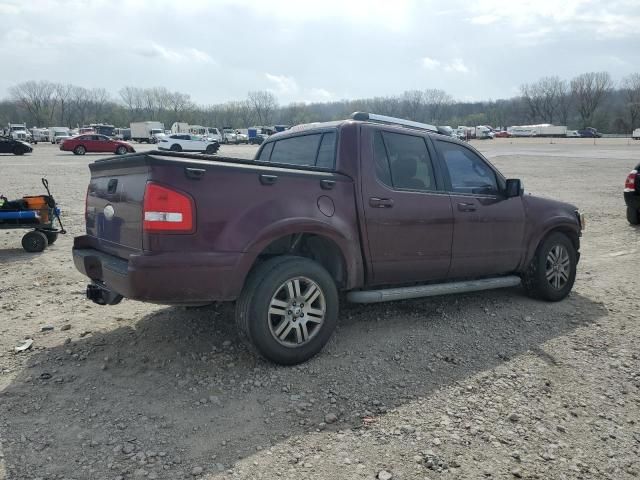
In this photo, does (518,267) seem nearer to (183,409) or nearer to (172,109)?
(183,409)

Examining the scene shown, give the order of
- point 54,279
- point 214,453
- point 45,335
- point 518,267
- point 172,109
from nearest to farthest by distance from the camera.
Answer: point 214,453
point 45,335
point 518,267
point 54,279
point 172,109

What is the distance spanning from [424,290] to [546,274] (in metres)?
1.80

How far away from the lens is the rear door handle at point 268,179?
361 centimetres

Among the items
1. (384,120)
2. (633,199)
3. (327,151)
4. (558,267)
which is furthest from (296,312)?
(633,199)

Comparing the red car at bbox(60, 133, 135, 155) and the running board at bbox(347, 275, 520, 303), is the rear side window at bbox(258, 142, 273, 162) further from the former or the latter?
the red car at bbox(60, 133, 135, 155)

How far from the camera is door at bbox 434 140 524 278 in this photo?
4.82 metres

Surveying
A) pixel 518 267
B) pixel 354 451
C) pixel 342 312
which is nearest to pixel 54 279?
pixel 342 312

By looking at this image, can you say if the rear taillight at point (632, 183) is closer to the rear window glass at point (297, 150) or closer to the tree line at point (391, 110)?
the rear window glass at point (297, 150)

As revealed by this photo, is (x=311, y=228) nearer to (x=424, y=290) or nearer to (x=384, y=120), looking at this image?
(x=424, y=290)

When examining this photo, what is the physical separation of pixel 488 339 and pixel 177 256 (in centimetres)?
279

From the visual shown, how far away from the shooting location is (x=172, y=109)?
137 m

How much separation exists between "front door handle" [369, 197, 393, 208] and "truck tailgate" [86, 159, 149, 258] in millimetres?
1784

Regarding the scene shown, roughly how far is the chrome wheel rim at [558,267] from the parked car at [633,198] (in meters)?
6.06

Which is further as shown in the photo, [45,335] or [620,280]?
[620,280]
